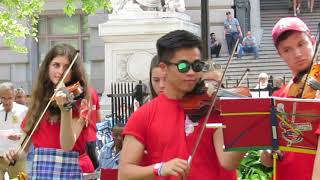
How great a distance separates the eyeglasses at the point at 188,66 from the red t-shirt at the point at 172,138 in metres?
0.19

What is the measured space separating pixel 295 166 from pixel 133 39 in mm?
12044

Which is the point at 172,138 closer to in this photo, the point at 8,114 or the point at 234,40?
the point at 8,114

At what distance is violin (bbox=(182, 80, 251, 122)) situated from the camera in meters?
3.84

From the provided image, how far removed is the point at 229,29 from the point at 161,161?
53.6 feet

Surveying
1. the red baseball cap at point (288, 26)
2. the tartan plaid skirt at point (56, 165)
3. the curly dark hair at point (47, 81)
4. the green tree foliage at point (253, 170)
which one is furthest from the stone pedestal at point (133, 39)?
the red baseball cap at point (288, 26)

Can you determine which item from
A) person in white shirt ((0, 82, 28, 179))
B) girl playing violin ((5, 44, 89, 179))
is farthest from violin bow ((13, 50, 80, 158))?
person in white shirt ((0, 82, 28, 179))

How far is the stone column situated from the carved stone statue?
5.42 m

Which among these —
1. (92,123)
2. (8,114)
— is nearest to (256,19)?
(8,114)

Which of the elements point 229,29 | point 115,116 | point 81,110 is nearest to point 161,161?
point 81,110

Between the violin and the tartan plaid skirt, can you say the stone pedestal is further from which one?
the violin

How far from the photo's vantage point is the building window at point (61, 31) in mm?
25484

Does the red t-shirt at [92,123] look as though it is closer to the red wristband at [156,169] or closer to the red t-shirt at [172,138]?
the red t-shirt at [172,138]

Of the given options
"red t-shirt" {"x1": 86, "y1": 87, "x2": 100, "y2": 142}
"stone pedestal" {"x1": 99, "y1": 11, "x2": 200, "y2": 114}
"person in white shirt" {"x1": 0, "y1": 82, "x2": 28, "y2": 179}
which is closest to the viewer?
"red t-shirt" {"x1": 86, "y1": 87, "x2": 100, "y2": 142}

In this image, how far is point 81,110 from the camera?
513 centimetres
